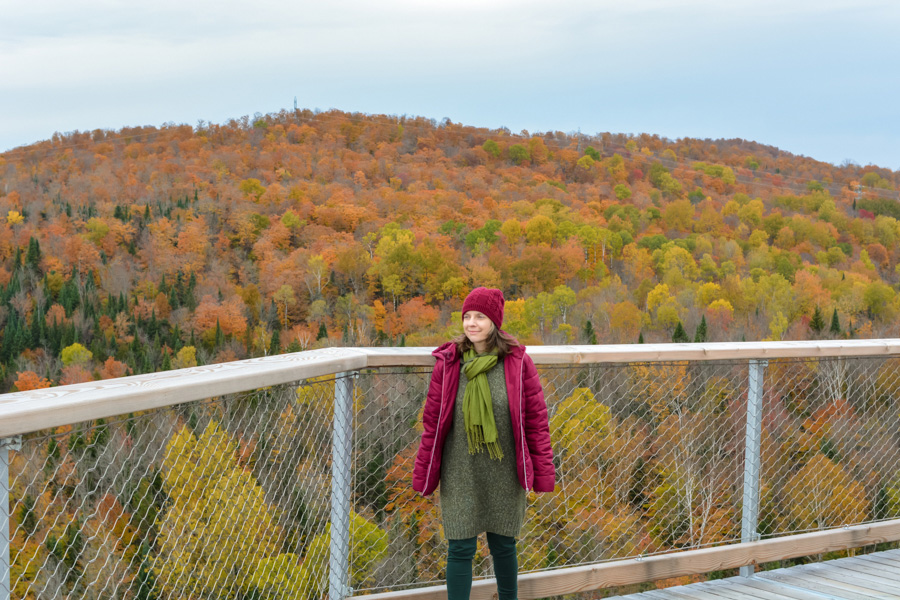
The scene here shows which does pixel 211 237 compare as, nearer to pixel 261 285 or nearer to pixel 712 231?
pixel 261 285

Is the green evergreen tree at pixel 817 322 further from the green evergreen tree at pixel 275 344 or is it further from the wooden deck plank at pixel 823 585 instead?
the wooden deck plank at pixel 823 585

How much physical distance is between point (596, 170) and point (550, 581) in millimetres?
130269

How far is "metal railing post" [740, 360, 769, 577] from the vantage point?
305cm

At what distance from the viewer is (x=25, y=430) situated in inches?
54.6

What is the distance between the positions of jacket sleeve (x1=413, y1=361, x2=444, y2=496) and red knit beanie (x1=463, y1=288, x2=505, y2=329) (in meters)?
0.24

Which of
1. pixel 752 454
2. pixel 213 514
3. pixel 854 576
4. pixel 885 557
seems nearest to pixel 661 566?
pixel 752 454

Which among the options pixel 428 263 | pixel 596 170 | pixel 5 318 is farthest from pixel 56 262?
pixel 596 170

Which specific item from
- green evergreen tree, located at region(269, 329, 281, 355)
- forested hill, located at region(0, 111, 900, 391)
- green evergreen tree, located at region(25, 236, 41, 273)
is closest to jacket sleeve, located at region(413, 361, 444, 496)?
forested hill, located at region(0, 111, 900, 391)

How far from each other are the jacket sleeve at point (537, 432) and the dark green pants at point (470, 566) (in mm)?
247

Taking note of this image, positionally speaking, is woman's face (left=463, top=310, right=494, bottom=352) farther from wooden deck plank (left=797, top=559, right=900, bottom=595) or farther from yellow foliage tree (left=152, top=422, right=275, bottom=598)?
wooden deck plank (left=797, top=559, right=900, bottom=595)

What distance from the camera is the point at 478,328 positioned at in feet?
7.70

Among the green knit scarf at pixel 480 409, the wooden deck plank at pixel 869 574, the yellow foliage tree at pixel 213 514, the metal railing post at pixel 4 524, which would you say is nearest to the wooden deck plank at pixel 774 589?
the wooden deck plank at pixel 869 574

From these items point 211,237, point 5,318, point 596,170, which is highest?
point 596,170

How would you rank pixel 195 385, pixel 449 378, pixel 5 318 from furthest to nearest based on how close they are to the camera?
pixel 5 318 < pixel 449 378 < pixel 195 385
